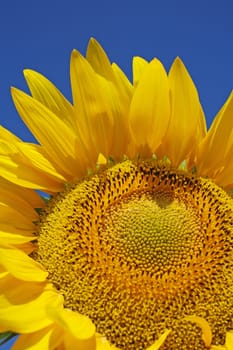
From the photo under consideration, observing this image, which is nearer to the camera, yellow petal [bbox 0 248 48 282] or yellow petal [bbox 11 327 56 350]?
yellow petal [bbox 11 327 56 350]

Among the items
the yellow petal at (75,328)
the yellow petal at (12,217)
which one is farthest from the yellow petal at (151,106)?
the yellow petal at (75,328)

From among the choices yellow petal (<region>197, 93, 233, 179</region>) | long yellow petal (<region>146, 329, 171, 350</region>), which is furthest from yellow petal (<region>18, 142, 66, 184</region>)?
long yellow petal (<region>146, 329, 171, 350</region>)

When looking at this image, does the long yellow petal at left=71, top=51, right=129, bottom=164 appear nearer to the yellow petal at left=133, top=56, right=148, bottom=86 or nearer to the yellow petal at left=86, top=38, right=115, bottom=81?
the yellow petal at left=86, top=38, right=115, bottom=81

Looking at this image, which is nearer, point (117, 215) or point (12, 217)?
point (117, 215)

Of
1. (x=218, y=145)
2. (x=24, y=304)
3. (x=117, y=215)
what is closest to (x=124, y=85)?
(x=218, y=145)

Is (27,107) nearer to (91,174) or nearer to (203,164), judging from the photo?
(91,174)

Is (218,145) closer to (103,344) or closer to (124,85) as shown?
(124,85)

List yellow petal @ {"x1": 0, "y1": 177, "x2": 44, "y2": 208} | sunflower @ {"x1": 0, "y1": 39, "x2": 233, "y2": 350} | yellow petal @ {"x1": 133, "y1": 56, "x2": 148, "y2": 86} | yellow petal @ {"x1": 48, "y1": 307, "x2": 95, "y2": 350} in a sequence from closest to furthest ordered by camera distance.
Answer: yellow petal @ {"x1": 48, "y1": 307, "x2": 95, "y2": 350} < sunflower @ {"x1": 0, "y1": 39, "x2": 233, "y2": 350} < yellow petal @ {"x1": 0, "y1": 177, "x2": 44, "y2": 208} < yellow petal @ {"x1": 133, "y1": 56, "x2": 148, "y2": 86}
